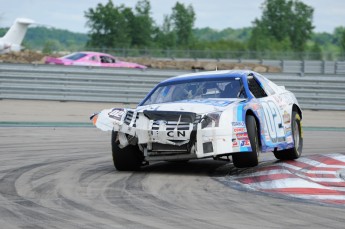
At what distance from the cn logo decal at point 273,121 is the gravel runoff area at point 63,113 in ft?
31.4

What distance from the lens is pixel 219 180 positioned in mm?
11586

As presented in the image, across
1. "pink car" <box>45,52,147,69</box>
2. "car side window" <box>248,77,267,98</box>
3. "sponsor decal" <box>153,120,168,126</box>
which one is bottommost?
"pink car" <box>45,52,147,69</box>

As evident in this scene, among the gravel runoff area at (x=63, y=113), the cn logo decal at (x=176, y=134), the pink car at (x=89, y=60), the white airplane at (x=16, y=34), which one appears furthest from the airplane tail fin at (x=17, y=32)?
the cn logo decal at (x=176, y=134)

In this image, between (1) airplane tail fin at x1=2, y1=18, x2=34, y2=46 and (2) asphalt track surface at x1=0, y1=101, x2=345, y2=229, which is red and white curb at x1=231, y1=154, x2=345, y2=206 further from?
(1) airplane tail fin at x1=2, y1=18, x2=34, y2=46

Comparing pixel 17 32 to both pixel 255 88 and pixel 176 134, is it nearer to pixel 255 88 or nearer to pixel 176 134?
pixel 255 88

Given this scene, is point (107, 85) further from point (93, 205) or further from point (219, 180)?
point (93, 205)

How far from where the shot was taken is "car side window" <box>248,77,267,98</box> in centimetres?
1342

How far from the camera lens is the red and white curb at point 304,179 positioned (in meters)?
10.4

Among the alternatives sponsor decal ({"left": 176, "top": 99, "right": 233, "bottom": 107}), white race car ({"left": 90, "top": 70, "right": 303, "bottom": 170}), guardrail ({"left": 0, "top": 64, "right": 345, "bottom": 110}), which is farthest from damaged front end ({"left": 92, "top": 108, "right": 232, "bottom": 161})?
guardrail ({"left": 0, "top": 64, "right": 345, "bottom": 110})

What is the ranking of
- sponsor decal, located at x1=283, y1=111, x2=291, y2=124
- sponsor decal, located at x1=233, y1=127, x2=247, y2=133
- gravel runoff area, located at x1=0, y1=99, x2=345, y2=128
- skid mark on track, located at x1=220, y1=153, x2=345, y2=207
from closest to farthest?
skid mark on track, located at x1=220, y1=153, x2=345, y2=207, sponsor decal, located at x1=233, y1=127, x2=247, y2=133, sponsor decal, located at x1=283, y1=111, x2=291, y2=124, gravel runoff area, located at x1=0, y1=99, x2=345, y2=128

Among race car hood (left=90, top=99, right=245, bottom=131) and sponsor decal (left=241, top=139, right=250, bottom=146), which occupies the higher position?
race car hood (left=90, top=99, right=245, bottom=131)

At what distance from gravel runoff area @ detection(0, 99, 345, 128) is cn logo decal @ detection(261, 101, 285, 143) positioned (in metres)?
9.58

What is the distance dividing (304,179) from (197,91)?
87.4 inches

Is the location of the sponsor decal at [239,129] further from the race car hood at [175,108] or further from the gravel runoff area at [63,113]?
the gravel runoff area at [63,113]
